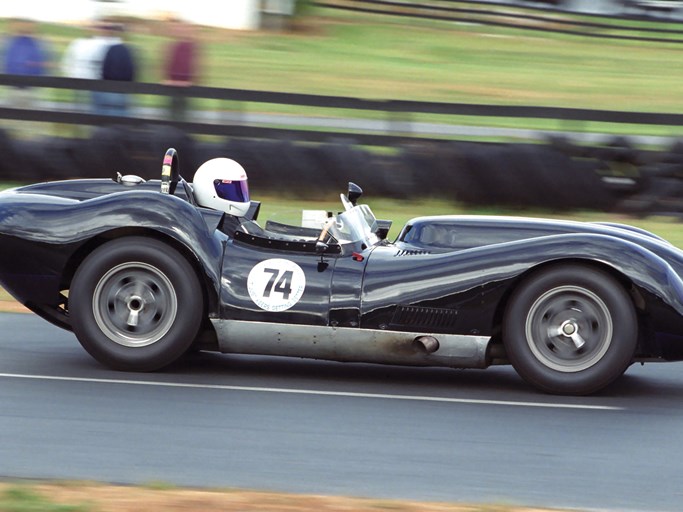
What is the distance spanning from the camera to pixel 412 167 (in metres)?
12.1

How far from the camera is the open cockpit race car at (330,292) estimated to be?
19.5ft

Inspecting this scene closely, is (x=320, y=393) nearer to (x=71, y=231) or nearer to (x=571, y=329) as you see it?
(x=571, y=329)

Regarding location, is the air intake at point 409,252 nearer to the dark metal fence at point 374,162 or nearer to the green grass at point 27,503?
the green grass at point 27,503

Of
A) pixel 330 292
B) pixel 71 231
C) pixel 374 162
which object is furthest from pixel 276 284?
pixel 374 162

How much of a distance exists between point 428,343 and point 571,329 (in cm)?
75

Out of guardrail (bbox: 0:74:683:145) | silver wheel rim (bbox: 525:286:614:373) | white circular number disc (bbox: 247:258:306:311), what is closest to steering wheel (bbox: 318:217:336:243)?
white circular number disc (bbox: 247:258:306:311)

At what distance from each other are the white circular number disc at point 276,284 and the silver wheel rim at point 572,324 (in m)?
1.23

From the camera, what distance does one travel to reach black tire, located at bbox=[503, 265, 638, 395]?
5918 mm

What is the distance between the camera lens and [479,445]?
17.3 ft

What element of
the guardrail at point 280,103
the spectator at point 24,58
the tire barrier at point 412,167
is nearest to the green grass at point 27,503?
the tire barrier at point 412,167

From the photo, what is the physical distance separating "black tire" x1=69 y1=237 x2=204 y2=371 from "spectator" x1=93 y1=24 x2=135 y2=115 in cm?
654

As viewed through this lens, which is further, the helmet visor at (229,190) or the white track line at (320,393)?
the helmet visor at (229,190)

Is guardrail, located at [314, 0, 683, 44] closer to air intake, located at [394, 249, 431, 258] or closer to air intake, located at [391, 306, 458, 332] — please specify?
air intake, located at [394, 249, 431, 258]

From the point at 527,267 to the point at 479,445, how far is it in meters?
1.12
